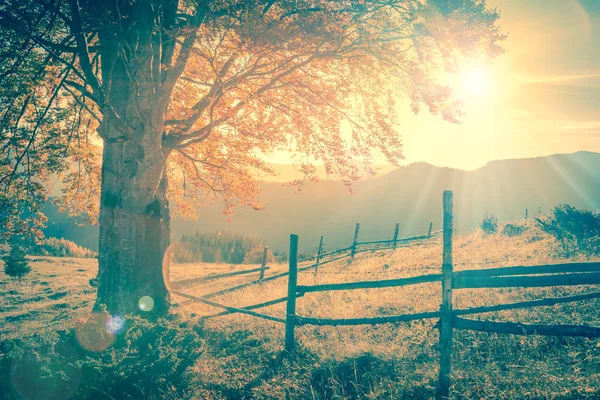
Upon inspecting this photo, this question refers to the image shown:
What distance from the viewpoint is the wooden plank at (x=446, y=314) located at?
4.33m

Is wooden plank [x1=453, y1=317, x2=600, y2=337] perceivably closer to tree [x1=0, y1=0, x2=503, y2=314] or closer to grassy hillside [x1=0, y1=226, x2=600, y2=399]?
grassy hillside [x1=0, y1=226, x2=600, y2=399]

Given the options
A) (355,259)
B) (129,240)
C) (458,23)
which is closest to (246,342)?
(129,240)

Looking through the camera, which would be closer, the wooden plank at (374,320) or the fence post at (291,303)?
the wooden plank at (374,320)

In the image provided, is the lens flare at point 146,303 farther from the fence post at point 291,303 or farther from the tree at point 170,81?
the fence post at point 291,303

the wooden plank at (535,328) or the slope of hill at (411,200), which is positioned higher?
the slope of hill at (411,200)

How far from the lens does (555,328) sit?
4059mm

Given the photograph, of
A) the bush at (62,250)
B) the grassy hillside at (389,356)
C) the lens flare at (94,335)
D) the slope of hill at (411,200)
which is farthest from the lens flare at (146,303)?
the slope of hill at (411,200)

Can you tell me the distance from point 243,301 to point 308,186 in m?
74.1

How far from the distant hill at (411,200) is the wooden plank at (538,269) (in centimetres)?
5484

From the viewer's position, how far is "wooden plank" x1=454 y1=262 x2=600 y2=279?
4.19m

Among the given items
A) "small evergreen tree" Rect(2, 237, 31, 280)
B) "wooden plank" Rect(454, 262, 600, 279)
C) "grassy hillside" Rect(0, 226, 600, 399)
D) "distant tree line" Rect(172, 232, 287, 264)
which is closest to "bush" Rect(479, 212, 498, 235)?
"grassy hillside" Rect(0, 226, 600, 399)

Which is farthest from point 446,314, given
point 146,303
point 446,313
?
point 146,303

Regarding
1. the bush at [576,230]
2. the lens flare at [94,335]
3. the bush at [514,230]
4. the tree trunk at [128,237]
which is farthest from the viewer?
the bush at [514,230]

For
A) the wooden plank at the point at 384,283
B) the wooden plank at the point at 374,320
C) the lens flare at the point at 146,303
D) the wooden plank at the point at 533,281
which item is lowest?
the lens flare at the point at 146,303
